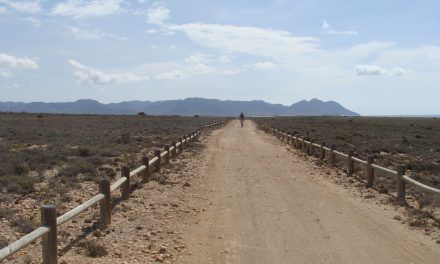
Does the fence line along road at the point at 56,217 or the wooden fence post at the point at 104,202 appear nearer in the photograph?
the fence line along road at the point at 56,217

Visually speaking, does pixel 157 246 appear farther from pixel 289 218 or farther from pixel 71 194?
pixel 71 194

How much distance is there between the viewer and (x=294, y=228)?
385 inches

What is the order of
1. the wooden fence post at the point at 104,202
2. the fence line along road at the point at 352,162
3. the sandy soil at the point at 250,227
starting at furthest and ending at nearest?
the fence line along road at the point at 352,162 < the wooden fence post at the point at 104,202 < the sandy soil at the point at 250,227

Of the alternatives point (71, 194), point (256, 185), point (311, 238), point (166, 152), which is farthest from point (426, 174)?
point (71, 194)

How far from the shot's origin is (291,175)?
17469mm

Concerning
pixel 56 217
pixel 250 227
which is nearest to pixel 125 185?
pixel 250 227

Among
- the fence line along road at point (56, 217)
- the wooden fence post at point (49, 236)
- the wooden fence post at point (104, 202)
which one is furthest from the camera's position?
the wooden fence post at point (104, 202)

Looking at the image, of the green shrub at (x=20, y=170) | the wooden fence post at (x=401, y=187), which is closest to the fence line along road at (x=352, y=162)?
the wooden fence post at (x=401, y=187)

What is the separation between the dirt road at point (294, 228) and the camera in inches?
316

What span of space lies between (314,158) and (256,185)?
8.56 metres

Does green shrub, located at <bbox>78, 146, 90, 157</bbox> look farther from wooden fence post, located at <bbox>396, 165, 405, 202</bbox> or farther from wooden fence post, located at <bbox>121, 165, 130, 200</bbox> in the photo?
wooden fence post, located at <bbox>396, 165, 405, 202</bbox>

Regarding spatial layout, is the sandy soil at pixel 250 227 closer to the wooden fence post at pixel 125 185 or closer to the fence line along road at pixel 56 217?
the wooden fence post at pixel 125 185

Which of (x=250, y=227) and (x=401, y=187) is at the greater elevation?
(x=401, y=187)

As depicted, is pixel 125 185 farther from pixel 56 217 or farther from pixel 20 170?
pixel 20 170
